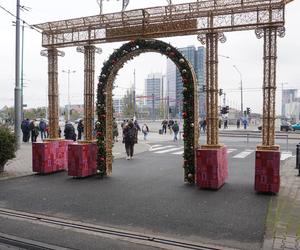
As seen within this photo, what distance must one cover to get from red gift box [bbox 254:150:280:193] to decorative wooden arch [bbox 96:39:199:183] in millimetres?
1842

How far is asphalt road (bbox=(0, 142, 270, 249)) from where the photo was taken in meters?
6.53

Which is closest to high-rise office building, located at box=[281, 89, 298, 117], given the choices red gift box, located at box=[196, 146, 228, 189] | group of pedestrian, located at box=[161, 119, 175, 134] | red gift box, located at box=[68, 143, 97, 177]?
group of pedestrian, located at box=[161, 119, 175, 134]

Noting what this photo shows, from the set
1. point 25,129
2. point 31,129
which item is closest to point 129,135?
point 31,129

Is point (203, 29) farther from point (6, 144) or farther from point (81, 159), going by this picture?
point (6, 144)

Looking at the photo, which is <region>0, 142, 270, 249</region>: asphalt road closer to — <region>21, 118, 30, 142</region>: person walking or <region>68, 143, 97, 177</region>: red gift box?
<region>68, 143, 97, 177</region>: red gift box

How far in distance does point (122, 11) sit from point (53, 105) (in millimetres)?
4035

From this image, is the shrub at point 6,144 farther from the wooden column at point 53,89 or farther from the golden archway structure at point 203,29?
the golden archway structure at point 203,29

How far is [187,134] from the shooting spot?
10.6 meters

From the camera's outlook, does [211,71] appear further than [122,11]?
No

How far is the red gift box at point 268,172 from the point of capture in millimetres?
9297

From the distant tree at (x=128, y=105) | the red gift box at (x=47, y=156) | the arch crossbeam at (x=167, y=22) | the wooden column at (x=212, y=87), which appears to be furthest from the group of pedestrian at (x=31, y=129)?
the distant tree at (x=128, y=105)

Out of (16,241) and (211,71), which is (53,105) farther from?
(16,241)

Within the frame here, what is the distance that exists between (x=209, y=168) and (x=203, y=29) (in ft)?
12.2

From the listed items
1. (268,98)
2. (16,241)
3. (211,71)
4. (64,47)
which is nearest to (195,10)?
(211,71)
